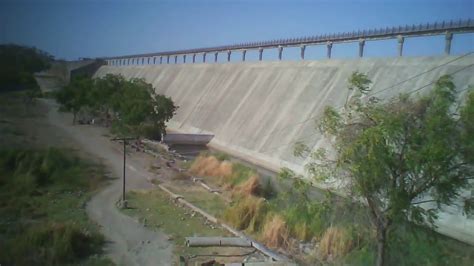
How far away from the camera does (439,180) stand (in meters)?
6.58

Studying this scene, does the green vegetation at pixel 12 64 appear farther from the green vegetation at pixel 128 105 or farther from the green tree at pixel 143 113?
the green vegetation at pixel 128 105

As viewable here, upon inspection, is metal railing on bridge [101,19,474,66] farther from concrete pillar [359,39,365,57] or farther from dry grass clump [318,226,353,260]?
dry grass clump [318,226,353,260]

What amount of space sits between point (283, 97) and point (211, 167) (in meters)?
8.31

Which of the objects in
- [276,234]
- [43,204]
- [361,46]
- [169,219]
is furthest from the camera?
[361,46]

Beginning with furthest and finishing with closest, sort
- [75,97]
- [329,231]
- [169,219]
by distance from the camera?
[75,97] < [169,219] < [329,231]

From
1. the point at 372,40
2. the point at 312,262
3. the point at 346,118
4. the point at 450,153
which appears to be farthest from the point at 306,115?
the point at 450,153

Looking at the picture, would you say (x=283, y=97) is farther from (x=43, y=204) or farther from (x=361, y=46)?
(x=43, y=204)

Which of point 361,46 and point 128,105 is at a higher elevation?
point 361,46

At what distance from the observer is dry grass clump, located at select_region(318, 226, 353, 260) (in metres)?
9.57

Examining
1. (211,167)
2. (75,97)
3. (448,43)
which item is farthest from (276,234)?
(75,97)

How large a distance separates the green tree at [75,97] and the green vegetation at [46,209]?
672 inches

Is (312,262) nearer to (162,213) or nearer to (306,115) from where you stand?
(162,213)

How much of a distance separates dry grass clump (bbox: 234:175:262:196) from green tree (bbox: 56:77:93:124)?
22663 millimetres

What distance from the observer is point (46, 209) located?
12.8 m
